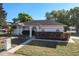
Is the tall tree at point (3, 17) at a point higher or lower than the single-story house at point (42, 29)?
higher

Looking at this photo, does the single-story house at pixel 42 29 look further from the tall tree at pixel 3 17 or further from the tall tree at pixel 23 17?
the tall tree at pixel 3 17

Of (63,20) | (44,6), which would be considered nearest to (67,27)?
(63,20)

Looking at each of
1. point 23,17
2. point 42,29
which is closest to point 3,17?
point 23,17

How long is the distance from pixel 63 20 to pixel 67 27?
14.0 inches

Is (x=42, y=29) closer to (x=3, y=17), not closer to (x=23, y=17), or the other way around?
(x=23, y=17)

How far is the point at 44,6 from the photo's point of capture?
281 inches

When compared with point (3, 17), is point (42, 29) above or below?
below

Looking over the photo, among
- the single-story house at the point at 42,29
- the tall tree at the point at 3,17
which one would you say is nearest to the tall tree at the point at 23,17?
the tall tree at the point at 3,17

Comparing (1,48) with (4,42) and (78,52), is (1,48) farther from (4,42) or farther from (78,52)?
(78,52)

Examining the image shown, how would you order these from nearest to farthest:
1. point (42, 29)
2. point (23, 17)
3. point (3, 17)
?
1. point (3, 17)
2. point (23, 17)
3. point (42, 29)

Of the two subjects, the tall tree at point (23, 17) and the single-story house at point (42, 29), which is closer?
the tall tree at point (23, 17)

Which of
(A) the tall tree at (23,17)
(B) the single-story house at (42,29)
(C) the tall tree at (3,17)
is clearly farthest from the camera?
(B) the single-story house at (42,29)

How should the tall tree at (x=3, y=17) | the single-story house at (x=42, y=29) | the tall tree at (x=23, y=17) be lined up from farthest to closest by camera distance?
1. the single-story house at (x=42, y=29)
2. the tall tree at (x=23, y=17)
3. the tall tree at (x=3, y=17)

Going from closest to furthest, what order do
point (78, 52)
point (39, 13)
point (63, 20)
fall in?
point (78, 52)
point (39, 13)
point (63, 20)
